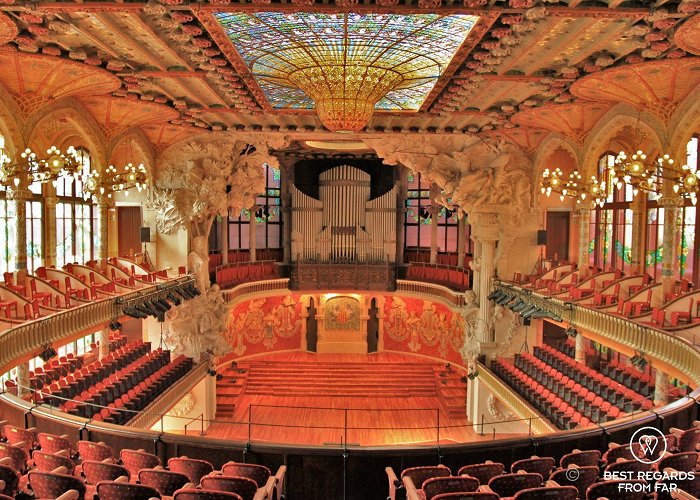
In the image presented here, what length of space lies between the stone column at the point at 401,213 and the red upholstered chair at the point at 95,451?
810 inches

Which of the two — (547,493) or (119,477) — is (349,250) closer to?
(119,477)

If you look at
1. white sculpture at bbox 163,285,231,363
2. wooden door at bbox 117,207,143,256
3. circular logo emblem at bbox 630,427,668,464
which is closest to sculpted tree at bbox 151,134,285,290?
white sculpture at bbox 163,285,231,363

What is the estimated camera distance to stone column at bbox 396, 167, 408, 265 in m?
26.8

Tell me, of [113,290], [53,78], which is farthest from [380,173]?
[53,78]

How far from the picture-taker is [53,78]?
12867mm

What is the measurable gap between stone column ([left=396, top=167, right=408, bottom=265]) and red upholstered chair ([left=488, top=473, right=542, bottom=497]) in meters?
21.1

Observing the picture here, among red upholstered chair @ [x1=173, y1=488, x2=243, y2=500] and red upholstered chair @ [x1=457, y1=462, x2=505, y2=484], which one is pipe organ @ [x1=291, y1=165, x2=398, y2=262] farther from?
red upholstered chair @ [x1=173, y1=488, x2=243, y2=500]

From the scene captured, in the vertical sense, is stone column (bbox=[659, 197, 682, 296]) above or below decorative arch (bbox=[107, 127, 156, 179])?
below

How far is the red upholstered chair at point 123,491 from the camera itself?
16.8 ft

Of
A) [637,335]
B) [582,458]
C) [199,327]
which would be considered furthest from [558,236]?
[582,458]

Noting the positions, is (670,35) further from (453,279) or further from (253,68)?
(453,279)

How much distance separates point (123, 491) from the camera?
5152mm

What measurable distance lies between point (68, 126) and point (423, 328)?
1676 centimetres

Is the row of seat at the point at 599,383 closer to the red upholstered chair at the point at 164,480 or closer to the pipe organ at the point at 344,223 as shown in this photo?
the pipe organ at the point at 344,223
